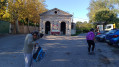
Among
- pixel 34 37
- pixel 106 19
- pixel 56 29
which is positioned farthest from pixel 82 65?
pixel 106 19

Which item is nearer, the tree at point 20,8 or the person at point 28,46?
the person at point 28,46

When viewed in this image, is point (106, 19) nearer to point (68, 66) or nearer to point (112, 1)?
point (112, 1)

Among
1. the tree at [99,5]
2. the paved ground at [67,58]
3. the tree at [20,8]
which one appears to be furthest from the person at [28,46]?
the tree at [99,5]

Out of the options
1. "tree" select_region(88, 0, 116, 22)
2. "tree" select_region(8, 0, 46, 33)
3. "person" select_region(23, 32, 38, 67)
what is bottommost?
"person" select_region(23, 32, 38, 67)

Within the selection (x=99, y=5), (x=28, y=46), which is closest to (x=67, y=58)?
(x=28, y=46)

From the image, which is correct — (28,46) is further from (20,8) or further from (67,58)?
(20,8)

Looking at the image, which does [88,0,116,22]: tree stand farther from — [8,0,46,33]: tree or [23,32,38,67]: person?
[23,32,38,67]: person

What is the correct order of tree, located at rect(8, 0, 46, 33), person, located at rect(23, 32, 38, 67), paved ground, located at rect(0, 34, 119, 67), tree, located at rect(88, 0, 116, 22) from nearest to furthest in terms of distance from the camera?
1. person, located at rect(23, 32, 38, 67)
2. paved ground, located at rect(0, 34, 119, 67)
3. tree, located at rect(8, 0, 46, 33)
4. tree, located at rect(88, 0, 116, 22)

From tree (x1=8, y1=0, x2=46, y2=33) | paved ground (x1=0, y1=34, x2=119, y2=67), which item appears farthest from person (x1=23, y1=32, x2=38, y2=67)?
tree (x1=8, y1=0, x2=46, y2=33)

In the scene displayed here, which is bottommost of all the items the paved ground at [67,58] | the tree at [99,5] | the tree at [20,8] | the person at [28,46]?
the paved ground at [67,58]

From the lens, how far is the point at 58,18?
2739 centimetres

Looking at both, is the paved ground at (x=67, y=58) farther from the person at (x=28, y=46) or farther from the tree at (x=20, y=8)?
the tree at (x=20, y=8)

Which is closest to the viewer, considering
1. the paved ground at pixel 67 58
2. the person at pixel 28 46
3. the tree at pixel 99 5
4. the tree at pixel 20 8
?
the person at pixel 28 46

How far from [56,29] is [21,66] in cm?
2160
